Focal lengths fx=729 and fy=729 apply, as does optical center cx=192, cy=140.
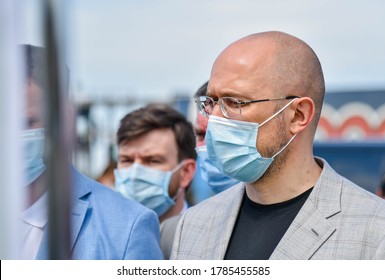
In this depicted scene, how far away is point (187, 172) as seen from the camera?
441 centimetres

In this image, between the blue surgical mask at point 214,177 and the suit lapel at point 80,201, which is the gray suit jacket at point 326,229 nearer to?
the suit lapel at point 80,201

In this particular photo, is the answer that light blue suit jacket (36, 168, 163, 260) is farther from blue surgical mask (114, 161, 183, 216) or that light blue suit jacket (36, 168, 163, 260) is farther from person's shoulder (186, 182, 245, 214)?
blue surgical mask (114, 161, 183, 216)

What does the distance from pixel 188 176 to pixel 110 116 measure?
7882 mm

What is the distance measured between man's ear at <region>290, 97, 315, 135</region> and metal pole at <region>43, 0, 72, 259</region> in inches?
67.2

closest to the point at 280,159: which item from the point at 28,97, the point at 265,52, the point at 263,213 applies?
the point at 263,213

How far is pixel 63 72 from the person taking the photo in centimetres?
100

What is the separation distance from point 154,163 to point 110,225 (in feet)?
5.20

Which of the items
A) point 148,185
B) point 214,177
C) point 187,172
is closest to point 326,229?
point 214,177

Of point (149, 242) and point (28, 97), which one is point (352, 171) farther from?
point (28, 97)

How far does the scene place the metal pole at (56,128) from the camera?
0.96 meters

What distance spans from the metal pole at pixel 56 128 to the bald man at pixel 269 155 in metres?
1.50

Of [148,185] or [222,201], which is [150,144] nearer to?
[148,185]

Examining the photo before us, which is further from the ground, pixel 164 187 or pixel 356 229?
pixel 356 229
